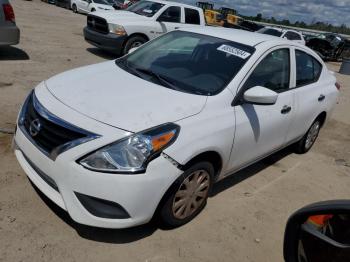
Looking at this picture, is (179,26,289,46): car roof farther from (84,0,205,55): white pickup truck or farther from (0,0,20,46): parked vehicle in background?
(84,0,205,55): white pickup truck

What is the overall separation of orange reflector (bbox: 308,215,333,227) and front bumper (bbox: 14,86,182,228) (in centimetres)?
123

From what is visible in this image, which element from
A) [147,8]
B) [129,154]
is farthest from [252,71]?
[147,8]

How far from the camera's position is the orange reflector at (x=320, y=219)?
6.00 ft


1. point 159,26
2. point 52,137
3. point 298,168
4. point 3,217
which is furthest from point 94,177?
point 159,26

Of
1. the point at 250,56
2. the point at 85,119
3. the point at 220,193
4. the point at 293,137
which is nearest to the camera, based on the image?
the point at 85,119

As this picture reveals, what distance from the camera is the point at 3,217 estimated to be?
3164 millimetres

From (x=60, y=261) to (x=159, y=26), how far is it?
30.7 ft

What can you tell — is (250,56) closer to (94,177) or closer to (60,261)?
(94,177)

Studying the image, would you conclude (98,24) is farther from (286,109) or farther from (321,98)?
(286,109)

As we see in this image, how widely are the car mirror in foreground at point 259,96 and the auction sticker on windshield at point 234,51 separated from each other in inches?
18.7

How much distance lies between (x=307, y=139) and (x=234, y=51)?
89.6 inches

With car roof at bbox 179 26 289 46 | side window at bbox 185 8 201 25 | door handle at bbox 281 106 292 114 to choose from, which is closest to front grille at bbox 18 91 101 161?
car roof at bbox 179 26 289 46

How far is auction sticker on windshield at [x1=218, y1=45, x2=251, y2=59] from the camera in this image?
3.86 meters

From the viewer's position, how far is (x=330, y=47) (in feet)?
74.6
